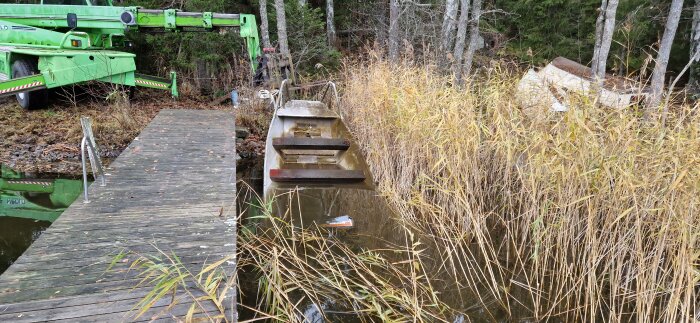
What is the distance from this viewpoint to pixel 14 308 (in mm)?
2078

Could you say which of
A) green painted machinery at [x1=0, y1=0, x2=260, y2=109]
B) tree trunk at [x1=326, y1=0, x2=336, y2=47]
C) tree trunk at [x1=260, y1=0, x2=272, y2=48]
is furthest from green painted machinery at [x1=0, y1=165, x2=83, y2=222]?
tree trunk at [x1=326, y1=0, x2=336, y2=47]

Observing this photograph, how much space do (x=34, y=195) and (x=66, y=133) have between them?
6.61 feet

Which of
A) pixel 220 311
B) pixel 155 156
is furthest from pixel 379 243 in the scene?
pixel 155 156

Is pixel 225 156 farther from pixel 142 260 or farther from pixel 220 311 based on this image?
pixel 220 311

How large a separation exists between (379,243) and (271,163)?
6.48 feet

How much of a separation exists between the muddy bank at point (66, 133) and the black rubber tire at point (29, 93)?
0.43ft

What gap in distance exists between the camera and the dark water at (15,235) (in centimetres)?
399

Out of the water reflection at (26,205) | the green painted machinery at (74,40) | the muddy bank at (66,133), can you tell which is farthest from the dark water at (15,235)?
the green painted machinery at (74,40)

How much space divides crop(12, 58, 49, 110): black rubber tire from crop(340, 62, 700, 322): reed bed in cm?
669

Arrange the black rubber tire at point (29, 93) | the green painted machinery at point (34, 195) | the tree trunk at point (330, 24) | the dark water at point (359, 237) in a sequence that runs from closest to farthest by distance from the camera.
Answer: the dark water at point (359, 237) < the green painted machinery at point (34, 195) < the black rubber tire at point (29, 93) < the tree trunk at point (330, 24)

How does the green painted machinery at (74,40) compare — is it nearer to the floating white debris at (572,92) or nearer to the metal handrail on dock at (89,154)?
the metal handrail on dock at (89,154)

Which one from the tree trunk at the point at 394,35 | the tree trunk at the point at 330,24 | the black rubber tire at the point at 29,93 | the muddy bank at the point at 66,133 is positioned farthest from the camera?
the tree trunk at the point at 330,24

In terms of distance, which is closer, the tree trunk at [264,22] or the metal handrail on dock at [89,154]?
the metal handrail on dock at [89,154]

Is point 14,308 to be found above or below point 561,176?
below
